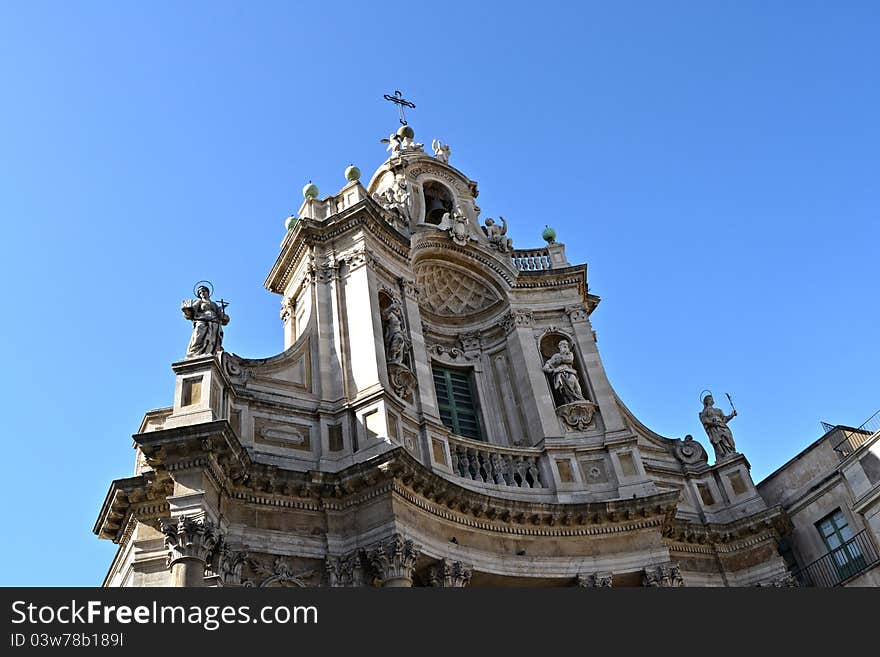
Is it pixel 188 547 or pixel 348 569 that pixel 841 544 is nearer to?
pixel 348 569

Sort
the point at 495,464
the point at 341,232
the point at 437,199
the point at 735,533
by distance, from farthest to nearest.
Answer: the point at 437,199 < the point at 341,232 < the point at 735,533 < the point at 495,464

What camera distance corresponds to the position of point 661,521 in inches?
690

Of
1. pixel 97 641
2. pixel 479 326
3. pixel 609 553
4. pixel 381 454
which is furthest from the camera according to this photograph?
pixel 479 326

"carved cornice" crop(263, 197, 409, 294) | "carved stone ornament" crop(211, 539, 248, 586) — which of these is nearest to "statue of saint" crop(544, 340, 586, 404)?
"carved cornice" crop(263, 197, 409, 294)

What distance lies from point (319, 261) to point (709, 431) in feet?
35.1

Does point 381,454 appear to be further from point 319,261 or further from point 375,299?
point 319,261

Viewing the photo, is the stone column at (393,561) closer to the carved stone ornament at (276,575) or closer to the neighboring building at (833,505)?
the carved stone ornament at (276,575)

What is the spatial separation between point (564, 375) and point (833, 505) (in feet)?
21.6

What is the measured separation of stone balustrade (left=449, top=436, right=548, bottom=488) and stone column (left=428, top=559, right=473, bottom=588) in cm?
237

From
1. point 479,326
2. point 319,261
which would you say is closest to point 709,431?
point 479,326

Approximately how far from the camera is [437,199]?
25.6m

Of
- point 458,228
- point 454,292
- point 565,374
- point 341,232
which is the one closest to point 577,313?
point 565,374

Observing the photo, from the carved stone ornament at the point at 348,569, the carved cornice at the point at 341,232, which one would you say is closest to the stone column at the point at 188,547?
the carved stone ornament at the point at 348,569

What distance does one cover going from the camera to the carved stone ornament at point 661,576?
16734mm
